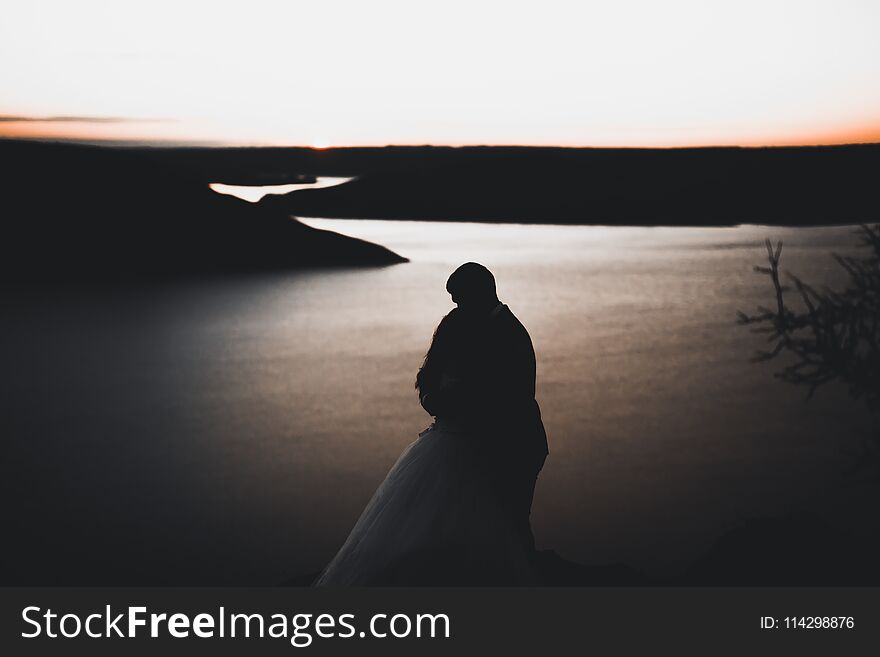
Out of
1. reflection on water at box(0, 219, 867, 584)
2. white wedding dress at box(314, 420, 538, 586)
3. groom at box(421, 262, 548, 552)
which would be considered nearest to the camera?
white wedding dress at box(314, 420, 538, 586)

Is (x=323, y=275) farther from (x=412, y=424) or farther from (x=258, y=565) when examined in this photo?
(x=258, y=565)

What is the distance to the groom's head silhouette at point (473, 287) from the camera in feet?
16.0

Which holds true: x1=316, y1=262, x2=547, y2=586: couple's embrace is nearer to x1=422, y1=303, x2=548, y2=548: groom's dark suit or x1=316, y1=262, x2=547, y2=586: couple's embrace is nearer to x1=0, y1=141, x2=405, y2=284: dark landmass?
x1=422, y1=303, x2=548, y2=548: groom's dark suit

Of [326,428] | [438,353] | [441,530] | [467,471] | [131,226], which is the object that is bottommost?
[441,530]

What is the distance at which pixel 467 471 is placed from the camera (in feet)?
16.2

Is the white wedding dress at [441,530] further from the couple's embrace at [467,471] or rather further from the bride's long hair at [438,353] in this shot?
the bride's long hair at [438,353]

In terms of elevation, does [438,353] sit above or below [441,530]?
above

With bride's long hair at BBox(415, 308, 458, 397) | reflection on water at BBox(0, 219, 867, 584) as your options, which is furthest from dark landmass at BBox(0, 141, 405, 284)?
bride's long hair at BBox(415, 308, 458, 397)

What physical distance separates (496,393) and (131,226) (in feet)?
146

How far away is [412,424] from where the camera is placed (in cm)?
1469

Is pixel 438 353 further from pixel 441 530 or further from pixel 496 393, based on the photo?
pixel 441 530

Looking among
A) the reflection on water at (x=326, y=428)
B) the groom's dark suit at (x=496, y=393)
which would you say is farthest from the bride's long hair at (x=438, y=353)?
the reflection on water at (x=326, y=428)

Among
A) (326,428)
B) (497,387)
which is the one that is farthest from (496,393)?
(326,428)

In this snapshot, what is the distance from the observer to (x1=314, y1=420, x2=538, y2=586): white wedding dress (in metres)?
4.77
